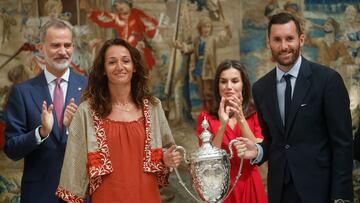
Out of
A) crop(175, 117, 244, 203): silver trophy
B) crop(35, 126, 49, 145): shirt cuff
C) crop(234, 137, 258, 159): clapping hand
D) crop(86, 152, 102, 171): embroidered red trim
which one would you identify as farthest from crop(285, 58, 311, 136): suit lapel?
crop(35, 126, 49, 145): shirt cuff

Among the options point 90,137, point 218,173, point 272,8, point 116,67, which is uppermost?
point 272,8

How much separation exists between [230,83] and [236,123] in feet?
0.96

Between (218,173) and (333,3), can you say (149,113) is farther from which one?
(333,3)

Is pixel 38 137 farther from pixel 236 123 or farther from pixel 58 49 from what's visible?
pixel 236 123

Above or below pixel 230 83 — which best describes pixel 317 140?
below

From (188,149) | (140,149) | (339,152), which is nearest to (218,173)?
(140,149)

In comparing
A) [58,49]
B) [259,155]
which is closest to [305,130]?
[259,155]

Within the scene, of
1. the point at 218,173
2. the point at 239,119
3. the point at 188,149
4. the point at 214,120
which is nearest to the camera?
the point at 218,173

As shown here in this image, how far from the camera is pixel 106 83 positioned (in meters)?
3.42

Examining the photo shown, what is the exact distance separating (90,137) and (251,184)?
1.32 meters

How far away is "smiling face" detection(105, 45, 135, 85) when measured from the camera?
3295 millimetres

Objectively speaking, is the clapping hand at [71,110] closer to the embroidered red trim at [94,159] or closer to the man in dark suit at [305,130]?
the embroidered red trim at [94,159]

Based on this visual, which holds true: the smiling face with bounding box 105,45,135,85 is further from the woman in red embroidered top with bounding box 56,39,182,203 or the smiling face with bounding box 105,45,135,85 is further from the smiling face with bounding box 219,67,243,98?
the smiling face with bounding box 219,67,243,98

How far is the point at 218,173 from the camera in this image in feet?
10.5
